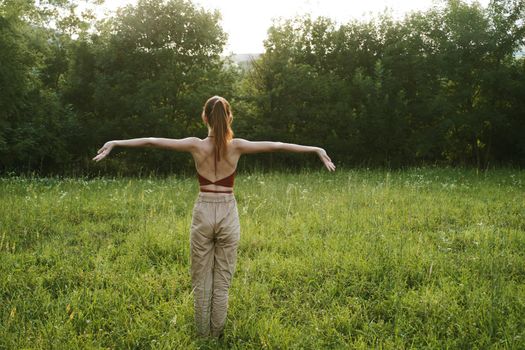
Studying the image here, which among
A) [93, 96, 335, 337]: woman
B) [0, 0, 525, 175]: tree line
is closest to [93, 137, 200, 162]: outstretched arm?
[93, 96, 335, 337]: woman

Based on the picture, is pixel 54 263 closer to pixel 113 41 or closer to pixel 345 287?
pixel 345 287

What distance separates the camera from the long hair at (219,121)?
396 centimetres

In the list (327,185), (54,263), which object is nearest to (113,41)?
(327,185)

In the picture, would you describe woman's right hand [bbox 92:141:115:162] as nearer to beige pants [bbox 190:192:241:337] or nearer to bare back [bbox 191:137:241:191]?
bare back [bbox 191:137:241:191]

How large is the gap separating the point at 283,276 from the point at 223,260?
1.73 meters

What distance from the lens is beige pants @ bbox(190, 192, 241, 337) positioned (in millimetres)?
4105

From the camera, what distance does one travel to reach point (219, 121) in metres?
4.00

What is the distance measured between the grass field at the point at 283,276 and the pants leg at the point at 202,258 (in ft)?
1.05

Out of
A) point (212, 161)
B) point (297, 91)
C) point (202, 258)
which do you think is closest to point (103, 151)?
point (212, 161)

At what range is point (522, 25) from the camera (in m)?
18.4

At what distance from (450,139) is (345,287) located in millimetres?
16296

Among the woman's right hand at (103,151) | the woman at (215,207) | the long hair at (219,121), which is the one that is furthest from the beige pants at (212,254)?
the woman's right hand at (103,151)

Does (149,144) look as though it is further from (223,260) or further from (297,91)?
(297,91)

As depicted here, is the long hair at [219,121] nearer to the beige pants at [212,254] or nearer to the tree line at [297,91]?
the beige pants at [212,254]
